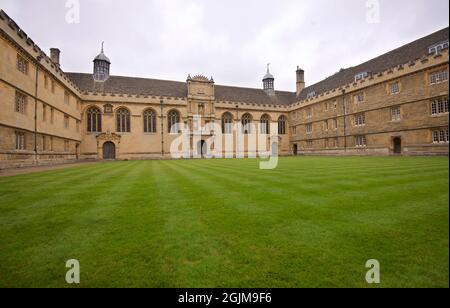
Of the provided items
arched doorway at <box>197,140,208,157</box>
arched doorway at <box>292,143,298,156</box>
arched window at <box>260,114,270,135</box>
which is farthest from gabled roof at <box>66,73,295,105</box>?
arched doorway at <box>292,143,298,156</box>

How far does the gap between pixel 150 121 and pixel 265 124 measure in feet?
64.6

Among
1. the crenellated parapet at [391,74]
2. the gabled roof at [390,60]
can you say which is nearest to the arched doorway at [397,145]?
the crenellated parapet at [391,74]

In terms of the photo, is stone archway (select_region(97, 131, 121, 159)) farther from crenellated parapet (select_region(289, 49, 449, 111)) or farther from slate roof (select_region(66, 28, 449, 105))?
crenellated parapet (select_region(289, 49, 449, 111))

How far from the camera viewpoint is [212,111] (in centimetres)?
3803

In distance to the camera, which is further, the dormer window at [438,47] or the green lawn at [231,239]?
the dormer window at [438,47]

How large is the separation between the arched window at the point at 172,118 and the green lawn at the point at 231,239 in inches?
1221

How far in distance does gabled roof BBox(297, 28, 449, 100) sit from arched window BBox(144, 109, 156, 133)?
26.3 meters

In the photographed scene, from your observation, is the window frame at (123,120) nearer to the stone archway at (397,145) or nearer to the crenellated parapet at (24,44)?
the crenellated parapet at (24,44)

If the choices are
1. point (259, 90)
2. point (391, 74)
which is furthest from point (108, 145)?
point (391, 74)

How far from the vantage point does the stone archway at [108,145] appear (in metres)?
32.1

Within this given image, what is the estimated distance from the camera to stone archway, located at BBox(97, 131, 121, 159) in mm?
32125

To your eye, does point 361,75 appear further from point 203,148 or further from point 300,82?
point 203,148

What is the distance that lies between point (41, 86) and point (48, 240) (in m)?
23.6
